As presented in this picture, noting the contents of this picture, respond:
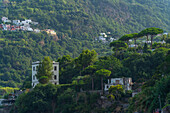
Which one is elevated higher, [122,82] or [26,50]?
[26,50]

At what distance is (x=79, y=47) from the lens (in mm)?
145000

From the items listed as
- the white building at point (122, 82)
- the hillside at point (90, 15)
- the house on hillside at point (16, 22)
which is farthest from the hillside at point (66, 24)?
the white building at point (122, 82)

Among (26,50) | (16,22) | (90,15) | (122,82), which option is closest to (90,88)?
(122,82)

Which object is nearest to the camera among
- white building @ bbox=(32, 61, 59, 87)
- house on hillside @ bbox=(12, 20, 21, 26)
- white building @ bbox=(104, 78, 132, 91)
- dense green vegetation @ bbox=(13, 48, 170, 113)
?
white building @ bbox=(104, 78, 132, 91)

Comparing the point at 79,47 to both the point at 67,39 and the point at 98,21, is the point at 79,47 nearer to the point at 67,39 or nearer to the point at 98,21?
the point at 67,39

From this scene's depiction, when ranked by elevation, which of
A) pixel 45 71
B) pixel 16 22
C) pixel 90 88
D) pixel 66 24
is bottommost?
pixel 90 88

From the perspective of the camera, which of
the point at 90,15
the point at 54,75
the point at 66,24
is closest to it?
the point at 54,75

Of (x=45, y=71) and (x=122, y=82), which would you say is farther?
(x=45, y=71)

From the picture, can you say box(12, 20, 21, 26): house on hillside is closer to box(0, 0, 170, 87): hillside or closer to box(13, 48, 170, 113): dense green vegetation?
box(0, 0, 170, 87): hillside

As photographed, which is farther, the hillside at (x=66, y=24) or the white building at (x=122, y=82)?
the hillside at (x=66, y=24)

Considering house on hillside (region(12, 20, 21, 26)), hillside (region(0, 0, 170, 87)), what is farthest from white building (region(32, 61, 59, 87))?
house on hillside (region(12, 20, 21, 26))

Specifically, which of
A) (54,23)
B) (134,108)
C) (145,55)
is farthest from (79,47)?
(134,108)

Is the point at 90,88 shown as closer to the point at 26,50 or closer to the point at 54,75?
the point at 54,75

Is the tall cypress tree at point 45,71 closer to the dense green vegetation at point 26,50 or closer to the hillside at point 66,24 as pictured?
the dense green vegetation at point 26,50
